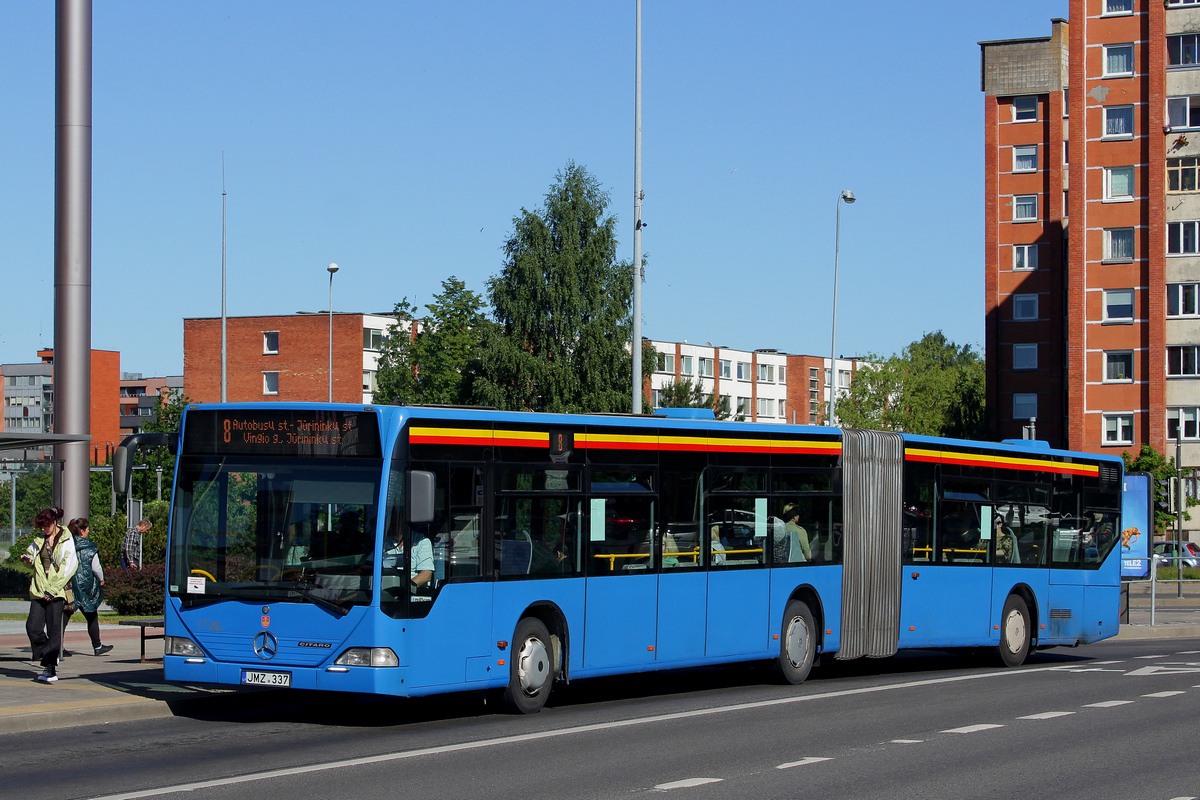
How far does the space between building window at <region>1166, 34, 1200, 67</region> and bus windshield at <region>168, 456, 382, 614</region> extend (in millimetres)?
62162

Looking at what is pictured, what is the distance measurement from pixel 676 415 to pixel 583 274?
147ft

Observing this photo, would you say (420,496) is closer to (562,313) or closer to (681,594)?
(681,594)

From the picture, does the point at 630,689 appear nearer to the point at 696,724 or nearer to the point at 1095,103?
the point at 696,724

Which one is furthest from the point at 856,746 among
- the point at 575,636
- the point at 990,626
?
the point at 990,626

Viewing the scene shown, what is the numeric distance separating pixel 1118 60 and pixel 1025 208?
11.3 metres

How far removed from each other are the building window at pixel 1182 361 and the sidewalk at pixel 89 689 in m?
55.4

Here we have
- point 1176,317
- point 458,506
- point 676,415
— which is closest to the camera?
point 458,506

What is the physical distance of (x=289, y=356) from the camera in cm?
9325

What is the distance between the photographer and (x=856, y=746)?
11.4 m

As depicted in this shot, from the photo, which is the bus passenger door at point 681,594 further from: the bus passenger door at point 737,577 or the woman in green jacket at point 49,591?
the woman in green jacket at point 49,591

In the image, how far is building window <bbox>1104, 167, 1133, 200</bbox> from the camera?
66.9 metres

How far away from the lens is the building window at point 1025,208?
7662 centimetres

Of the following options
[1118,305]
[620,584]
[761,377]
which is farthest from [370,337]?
[620,584]

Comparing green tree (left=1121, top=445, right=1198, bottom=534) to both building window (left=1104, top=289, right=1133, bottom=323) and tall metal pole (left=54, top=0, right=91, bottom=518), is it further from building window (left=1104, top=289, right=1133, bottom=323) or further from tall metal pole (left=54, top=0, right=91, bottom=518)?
tall metal pole (left=54, top=0, right=91, bottom=518)
